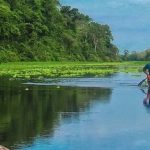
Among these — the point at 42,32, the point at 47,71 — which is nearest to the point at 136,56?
the point at 42,32

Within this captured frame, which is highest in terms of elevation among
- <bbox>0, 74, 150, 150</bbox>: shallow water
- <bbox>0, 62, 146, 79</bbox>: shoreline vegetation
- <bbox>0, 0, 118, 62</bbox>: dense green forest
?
<bbox>0, 0, 118, 62</bbox>: dense green forest

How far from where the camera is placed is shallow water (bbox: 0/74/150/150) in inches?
526

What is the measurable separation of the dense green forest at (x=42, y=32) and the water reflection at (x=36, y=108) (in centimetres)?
3856

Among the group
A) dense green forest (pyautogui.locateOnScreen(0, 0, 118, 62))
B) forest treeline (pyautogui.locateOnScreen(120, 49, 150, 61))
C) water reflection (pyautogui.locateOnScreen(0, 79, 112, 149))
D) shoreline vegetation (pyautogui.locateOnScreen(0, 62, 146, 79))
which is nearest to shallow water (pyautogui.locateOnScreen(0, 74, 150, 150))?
water reflection (pyautogui.locateOnScreen(0, 79, 112, 149))

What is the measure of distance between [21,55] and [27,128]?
59.7 m

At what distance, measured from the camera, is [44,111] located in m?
19.2

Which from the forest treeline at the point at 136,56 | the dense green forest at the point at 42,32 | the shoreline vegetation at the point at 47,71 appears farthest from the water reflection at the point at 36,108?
the forest treeline at the point at 136,56

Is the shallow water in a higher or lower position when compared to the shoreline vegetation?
lower

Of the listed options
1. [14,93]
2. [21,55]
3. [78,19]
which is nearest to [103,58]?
[78,19]

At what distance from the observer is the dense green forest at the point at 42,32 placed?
70.5 m

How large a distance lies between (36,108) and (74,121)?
3.69m

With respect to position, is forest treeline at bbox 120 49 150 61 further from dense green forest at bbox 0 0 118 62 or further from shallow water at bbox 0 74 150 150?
shallow water at bbox 0 74 150 150

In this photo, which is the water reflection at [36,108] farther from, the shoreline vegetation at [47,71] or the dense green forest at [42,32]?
the dense green forest at [42,32]

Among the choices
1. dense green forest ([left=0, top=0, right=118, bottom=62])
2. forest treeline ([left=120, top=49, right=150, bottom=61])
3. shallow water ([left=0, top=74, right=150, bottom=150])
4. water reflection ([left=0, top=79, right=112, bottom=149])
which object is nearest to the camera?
shallow water ([left=0, top=74, right=150, bottom=150])
